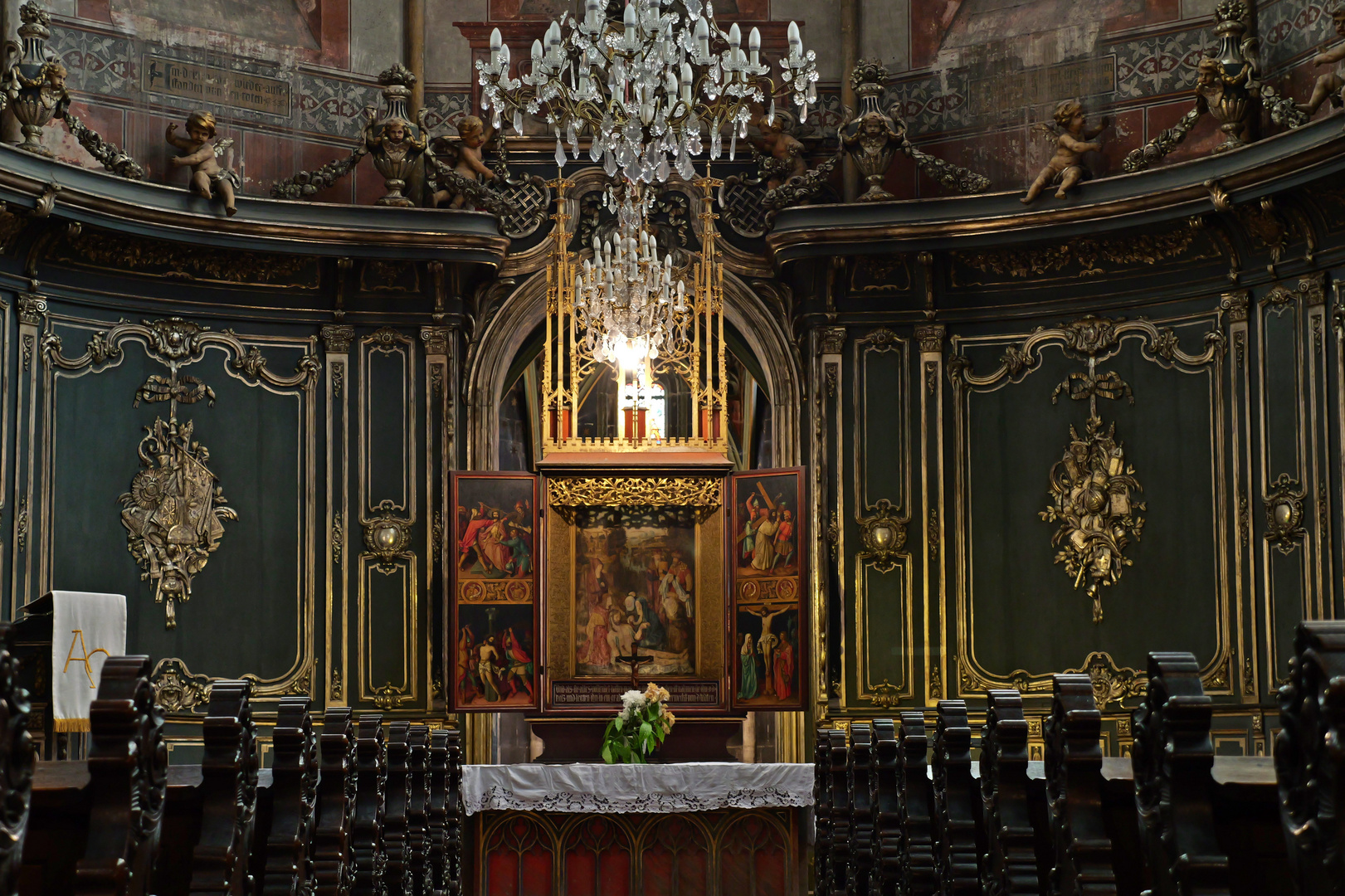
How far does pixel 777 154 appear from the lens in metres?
13.3

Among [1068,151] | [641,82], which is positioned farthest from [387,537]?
[1068,151]

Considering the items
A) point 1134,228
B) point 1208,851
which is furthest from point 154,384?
point 1208,851

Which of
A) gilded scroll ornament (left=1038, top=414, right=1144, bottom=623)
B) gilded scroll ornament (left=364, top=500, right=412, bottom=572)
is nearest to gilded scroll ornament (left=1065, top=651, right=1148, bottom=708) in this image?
gilded scroll ornament (left=1038, top=414, right=1144, bottom=623)

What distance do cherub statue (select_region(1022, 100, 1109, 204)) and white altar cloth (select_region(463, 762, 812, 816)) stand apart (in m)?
4.81

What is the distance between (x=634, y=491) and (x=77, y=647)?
432 centimetres

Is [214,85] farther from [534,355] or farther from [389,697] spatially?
[389,697]

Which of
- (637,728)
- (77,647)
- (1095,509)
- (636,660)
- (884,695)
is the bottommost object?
(637,728)

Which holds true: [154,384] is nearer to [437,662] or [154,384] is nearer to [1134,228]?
[437,662]

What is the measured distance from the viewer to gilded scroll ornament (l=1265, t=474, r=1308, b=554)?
10867mm

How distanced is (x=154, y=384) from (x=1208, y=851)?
10.5 metres

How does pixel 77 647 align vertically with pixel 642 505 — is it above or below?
below

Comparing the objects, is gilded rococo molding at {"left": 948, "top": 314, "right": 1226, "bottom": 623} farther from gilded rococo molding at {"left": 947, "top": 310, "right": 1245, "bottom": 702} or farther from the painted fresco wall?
the painted fresco wall

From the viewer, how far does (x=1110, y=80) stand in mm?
12414

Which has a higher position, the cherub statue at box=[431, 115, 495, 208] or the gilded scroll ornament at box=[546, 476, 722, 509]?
the cherub statue at box=[431, 115, 495, 208]
